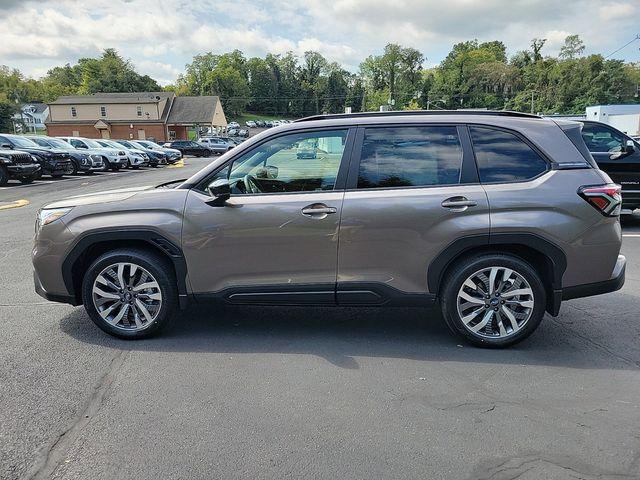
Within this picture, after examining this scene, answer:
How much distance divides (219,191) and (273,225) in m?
0.50

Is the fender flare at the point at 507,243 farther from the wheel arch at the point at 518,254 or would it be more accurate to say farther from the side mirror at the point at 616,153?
the side mirror at the point at 616,153

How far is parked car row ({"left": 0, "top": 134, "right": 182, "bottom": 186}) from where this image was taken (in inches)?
687

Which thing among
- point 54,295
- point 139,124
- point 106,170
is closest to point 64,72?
point 139,124

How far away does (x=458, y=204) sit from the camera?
4020 millimetres

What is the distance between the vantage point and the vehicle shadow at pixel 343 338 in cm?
405

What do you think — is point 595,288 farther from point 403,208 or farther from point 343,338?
point 343,338

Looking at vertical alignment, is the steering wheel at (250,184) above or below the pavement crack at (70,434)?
above

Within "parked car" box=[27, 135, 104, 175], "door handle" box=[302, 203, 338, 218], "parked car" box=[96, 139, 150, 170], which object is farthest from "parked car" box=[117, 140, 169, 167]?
"door handle" box=[302, 203, 338, 218]

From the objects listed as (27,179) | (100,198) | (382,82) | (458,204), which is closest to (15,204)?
(27,179)

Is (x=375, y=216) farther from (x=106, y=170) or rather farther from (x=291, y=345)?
(x=106, y=170)

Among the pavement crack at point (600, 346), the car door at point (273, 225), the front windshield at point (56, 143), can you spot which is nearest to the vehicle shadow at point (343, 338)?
the pavement crack at point (600, 346)

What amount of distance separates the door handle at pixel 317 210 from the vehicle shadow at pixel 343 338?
3.63 feet

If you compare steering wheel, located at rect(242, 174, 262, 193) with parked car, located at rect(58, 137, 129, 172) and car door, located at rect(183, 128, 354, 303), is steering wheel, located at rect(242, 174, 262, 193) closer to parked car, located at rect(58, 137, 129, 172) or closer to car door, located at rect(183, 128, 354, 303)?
car door, located at rect(183, 128, 354, 303)

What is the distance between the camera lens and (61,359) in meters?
4.00
